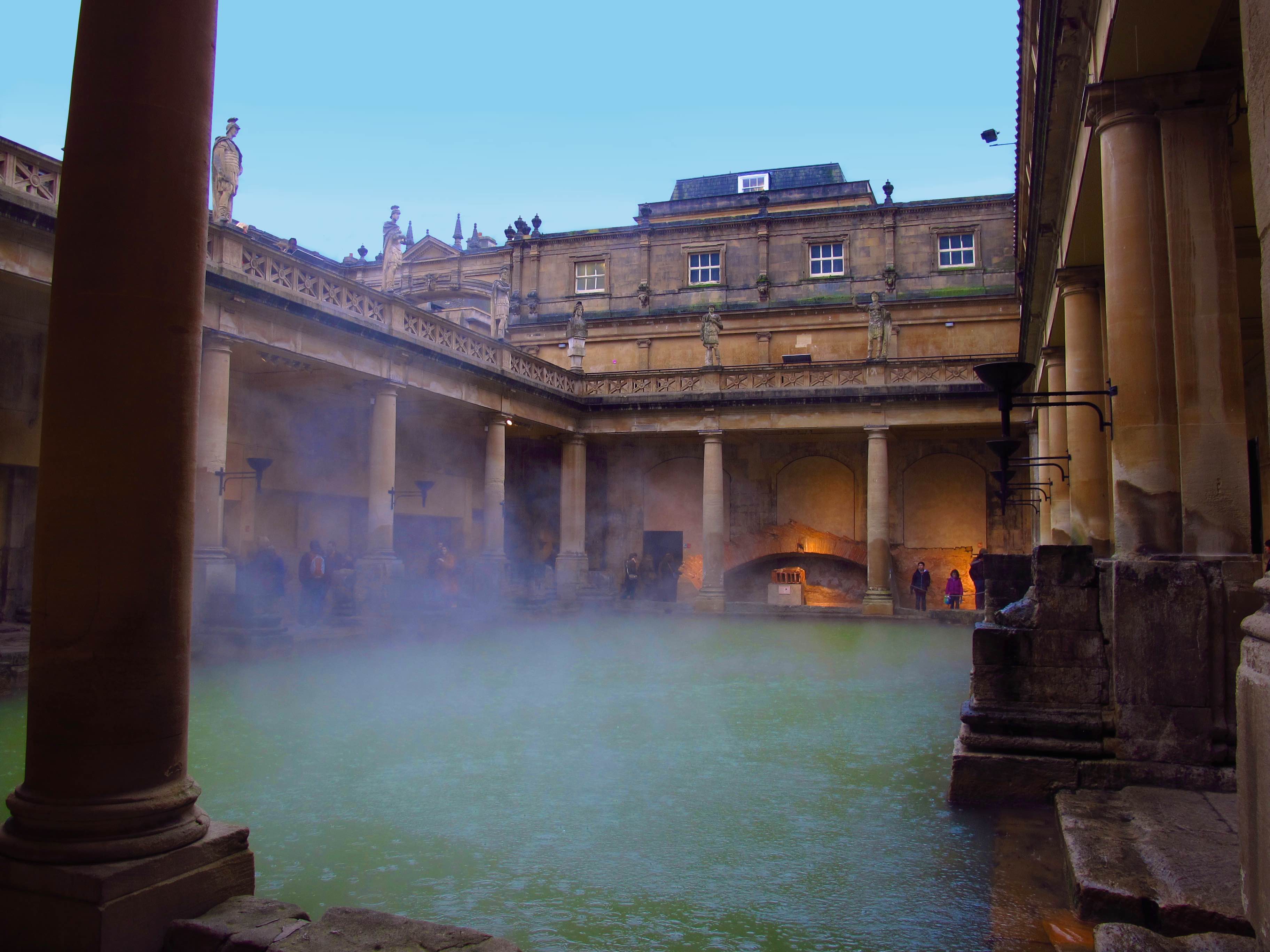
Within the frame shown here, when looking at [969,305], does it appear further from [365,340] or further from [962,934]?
[962,934]

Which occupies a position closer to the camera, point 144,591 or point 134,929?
point 134,929

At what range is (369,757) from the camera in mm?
6734

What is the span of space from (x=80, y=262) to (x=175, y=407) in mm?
666

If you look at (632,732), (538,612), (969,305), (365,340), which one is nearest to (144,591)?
(632,732)

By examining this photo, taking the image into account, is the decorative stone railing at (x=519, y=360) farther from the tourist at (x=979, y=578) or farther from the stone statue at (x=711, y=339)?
the tourist at (x=979, y=578)

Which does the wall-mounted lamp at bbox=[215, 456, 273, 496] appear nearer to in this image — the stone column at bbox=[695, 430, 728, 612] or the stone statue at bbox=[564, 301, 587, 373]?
the stone statue at bbox=[564, 301, 587, 373]

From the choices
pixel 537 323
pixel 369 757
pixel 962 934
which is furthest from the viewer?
pixel 537 323

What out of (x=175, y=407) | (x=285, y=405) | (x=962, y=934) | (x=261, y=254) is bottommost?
(x=962, y=934)

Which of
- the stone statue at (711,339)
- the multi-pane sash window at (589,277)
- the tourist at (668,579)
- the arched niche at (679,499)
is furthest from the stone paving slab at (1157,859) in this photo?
the multi-pane sash window at (589,277)

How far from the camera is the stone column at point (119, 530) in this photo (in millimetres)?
3170

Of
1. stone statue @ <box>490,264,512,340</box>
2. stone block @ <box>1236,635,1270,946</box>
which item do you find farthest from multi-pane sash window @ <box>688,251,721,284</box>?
stone block @ <box>1236,635,1270,946</box>

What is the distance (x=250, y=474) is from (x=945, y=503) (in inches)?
814

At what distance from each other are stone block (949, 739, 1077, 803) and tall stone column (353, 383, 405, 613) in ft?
43.1

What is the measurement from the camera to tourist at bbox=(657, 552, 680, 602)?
29219 millimetres
